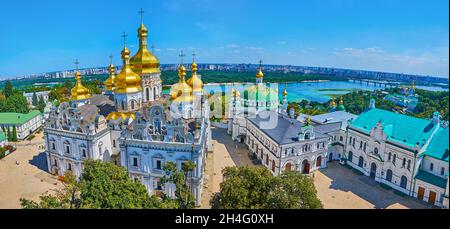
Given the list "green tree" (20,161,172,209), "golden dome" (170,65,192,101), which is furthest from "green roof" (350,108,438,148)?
"green tree" (20,161,172,209)

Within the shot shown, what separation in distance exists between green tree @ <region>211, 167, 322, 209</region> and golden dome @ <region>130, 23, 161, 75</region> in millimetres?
14705

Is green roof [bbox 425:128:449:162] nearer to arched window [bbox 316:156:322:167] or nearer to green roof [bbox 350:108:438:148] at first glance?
green roof [bbox 350:108:438:148]

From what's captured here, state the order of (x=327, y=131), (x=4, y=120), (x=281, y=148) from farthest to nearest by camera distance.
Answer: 1. (x=4, y=120)
2. (x=327, y=131)
3. (x=281, y=148)

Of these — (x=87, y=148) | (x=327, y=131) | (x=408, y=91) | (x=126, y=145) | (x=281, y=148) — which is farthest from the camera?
(x=408, y=91)

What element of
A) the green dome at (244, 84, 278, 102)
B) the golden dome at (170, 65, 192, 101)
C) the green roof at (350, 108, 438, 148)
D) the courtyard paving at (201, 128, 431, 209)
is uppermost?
the golden dome at (170, 65, 192, 101)

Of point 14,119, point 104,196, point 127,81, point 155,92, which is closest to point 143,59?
point 127,81

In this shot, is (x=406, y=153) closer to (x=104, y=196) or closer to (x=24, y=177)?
(x=104, y=196)

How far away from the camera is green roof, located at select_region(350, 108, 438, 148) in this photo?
64.8 feet

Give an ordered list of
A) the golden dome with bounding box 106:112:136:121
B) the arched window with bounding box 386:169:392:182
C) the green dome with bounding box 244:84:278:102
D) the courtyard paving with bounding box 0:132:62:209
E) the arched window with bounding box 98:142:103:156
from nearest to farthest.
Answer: the courtyard paving with bounding box 0:132:62:209 < the arched window with bounding box 98:142:103:156 < the arched window with bounding box 386:169:392:182 < the golden dome with bounding box 106:112:136:121 < the green dome with bounding box 244:84:278:102

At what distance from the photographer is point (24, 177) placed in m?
22.0
